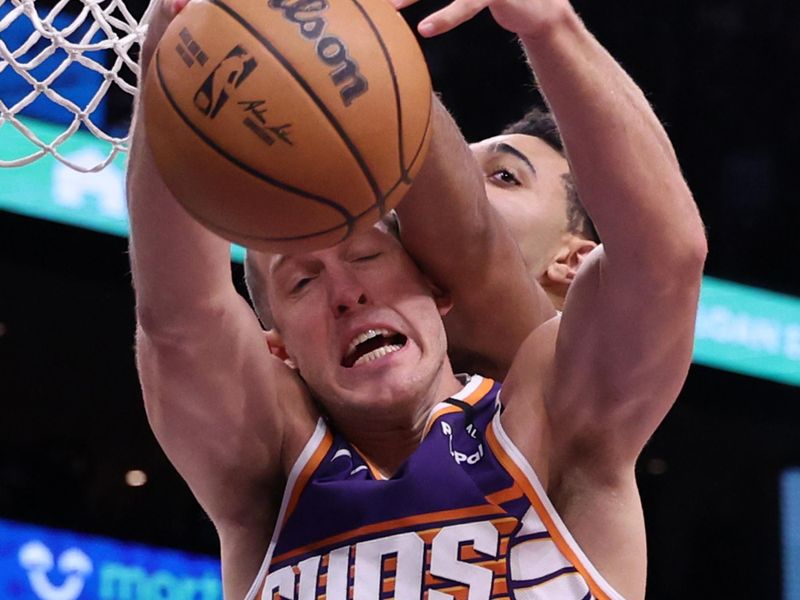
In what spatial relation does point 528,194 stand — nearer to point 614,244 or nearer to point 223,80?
point 614,244

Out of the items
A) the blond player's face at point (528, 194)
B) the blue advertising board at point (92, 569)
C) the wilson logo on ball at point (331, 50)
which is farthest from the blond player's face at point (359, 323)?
the blue advertising board at point (92, 569)

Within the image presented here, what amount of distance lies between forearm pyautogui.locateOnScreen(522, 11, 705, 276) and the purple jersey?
35 centimetres

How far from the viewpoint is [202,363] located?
6.28 feet

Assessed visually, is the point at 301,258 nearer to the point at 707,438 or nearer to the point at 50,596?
the point at 50,596

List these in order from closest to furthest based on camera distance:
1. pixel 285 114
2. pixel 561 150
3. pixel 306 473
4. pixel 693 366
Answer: pixel 285 114 → pixel 306 473 → pixel 561 150 → pixel 693 366

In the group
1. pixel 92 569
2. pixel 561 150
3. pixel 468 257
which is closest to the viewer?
pixel 468 257

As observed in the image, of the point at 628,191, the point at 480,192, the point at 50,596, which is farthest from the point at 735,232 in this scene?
the point at 628,191

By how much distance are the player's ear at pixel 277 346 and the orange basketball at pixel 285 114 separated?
553mm

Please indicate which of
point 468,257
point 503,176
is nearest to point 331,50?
point 468,257

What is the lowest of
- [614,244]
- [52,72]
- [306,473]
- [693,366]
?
[693,366]

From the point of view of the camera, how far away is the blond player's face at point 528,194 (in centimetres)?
262

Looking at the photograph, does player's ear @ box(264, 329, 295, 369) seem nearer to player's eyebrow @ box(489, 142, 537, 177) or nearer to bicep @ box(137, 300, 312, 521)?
bicep @ box(137, 300, 312, 521)

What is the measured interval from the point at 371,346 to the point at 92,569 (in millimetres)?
2419

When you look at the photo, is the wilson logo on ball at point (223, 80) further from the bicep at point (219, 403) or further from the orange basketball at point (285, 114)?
the bicep at point (219, 403)
